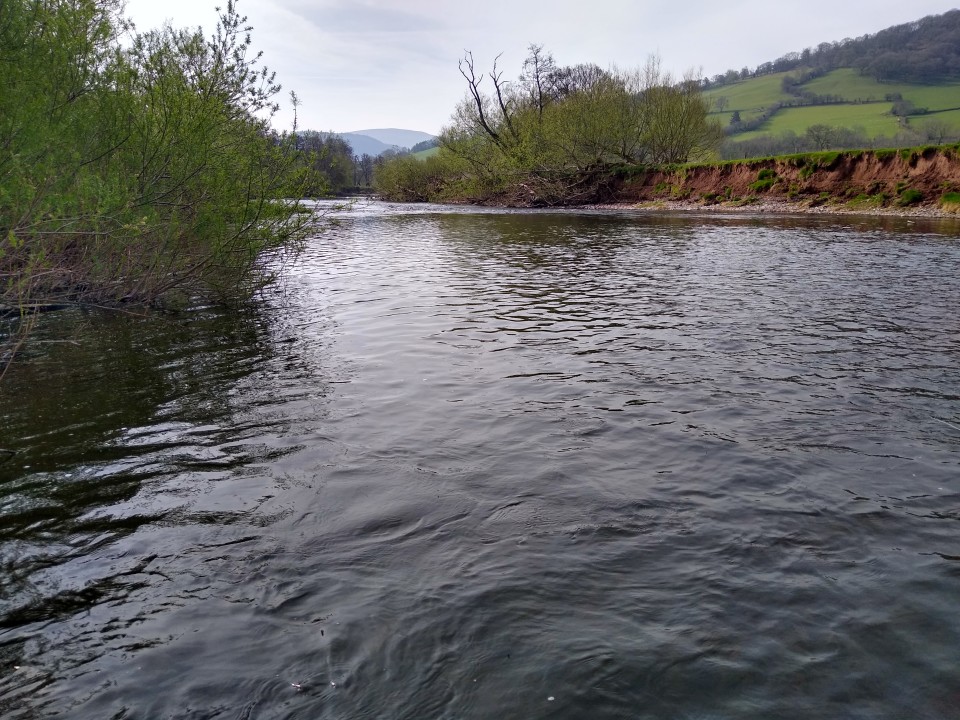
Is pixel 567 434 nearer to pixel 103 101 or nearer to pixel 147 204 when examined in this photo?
pixel 147 204

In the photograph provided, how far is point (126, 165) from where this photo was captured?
11.3 m

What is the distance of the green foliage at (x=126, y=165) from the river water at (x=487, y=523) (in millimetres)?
1676

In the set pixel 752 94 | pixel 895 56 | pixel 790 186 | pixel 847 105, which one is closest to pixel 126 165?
pixel 790 186

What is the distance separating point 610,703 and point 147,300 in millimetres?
11861

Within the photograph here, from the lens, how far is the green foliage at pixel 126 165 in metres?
8.12

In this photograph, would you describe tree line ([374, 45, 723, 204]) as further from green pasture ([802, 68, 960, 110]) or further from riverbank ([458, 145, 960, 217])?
green pasture ([802, 68, 960, 110])

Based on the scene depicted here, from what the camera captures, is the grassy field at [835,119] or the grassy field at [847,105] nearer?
the grassy field at [835,119]

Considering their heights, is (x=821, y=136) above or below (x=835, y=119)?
below

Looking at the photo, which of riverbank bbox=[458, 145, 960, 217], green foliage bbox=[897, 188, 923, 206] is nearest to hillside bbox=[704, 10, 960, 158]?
riverbank bbox=[458, 145, 960, 217]

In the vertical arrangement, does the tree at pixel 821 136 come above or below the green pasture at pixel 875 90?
below

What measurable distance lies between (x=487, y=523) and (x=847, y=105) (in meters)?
138

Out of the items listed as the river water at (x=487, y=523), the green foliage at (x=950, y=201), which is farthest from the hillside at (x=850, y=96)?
the river water at (x=487, y=523)

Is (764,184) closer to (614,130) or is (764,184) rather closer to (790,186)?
(790,186)

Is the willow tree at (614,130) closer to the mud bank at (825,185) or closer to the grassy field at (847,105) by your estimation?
the mud bank at (825,185)
